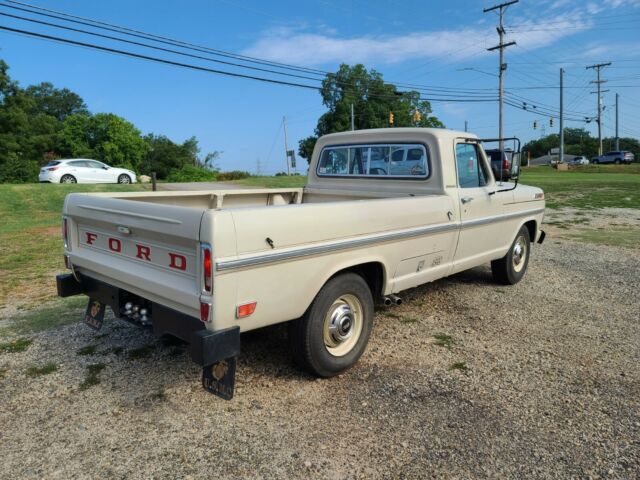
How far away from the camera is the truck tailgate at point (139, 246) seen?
2.86 m

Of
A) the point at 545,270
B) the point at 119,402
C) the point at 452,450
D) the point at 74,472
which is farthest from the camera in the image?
the point at 545,270

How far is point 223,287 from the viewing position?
2703 millimetres

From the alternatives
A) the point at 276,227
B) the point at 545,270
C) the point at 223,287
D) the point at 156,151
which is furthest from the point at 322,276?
the point at 156,151

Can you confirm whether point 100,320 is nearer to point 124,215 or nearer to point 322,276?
point 124,215

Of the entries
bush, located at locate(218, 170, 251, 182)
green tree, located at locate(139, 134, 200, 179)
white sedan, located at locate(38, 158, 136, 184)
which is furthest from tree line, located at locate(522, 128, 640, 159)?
white sedan, located at locate(38, 158, 136, 184)

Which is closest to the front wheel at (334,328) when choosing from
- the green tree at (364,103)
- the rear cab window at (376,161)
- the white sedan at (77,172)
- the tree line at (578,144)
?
the rear cab window at (376,161)

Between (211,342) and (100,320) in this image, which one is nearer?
(211,342)

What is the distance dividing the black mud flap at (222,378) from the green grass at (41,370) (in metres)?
1.59

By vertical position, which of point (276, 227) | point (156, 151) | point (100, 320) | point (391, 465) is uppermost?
point (156, 151)

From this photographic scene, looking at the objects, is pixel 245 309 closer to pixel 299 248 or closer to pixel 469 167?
pixel 299 248

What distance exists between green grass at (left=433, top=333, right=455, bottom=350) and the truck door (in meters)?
0.70

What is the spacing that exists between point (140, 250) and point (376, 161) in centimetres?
282

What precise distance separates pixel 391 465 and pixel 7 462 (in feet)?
6.89

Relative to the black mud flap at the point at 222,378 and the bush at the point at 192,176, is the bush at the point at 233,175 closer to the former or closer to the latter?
the bush at the point at 192,176
